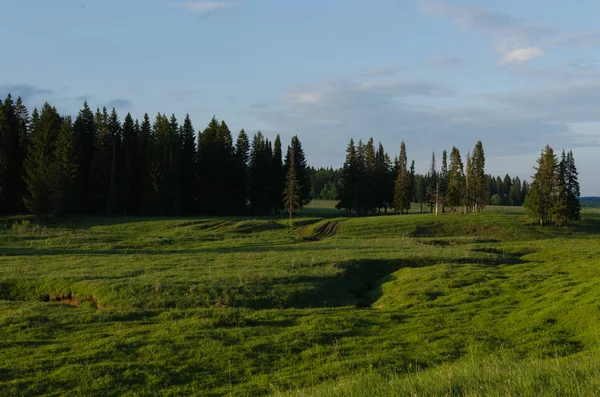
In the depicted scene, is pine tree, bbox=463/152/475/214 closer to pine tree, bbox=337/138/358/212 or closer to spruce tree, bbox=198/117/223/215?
pine tree, bbox=337/138/358/212

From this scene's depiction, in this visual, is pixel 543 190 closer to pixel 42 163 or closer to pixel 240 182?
pixel 240 182

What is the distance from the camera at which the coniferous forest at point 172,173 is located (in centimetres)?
7500

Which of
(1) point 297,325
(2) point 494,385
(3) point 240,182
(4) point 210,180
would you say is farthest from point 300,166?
(2) point 494,385

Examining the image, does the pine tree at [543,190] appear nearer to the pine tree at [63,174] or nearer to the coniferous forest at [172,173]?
the coniferous forest at [172,173]

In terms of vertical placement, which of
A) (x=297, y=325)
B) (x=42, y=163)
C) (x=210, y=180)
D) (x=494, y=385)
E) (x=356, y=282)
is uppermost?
(x=42, y=163)

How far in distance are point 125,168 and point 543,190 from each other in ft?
235

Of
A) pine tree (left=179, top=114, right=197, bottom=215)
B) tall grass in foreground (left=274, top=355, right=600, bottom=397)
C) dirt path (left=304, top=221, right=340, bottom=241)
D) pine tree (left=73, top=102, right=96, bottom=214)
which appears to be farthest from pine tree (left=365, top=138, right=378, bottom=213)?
tall grass in foreground (left=274, top=355, right=600, bottom=397)

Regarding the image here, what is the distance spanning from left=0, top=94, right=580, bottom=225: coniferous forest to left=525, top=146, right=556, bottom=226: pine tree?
159 mm

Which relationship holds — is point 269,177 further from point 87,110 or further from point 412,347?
point 412,347

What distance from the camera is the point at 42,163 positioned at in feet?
240

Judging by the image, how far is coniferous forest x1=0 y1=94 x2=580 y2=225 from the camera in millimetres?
75000

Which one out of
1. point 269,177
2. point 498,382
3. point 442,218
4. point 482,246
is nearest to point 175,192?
point 269,177

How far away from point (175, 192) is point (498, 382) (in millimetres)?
82537

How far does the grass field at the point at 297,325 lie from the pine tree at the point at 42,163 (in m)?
35.3
